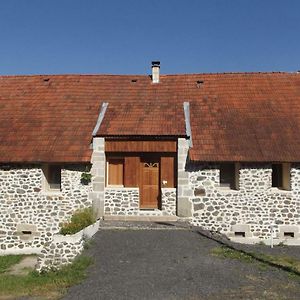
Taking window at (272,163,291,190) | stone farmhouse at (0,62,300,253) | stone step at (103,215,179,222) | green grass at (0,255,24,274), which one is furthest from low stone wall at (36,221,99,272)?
window at (272,163,291,190)

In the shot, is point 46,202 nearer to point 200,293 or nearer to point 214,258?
point 214,258

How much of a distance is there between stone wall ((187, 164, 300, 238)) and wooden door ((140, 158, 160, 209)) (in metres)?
1.81

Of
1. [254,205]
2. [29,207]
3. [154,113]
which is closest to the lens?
[254,205]

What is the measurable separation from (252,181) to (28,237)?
790 cm

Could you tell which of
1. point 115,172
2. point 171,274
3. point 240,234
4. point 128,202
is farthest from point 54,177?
point 171,274

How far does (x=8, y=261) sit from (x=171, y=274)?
6138mm

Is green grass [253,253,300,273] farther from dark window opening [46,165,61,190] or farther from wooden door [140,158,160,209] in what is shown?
dark window opening [46,165,61,190]

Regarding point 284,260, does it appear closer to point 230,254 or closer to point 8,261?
point 230,254

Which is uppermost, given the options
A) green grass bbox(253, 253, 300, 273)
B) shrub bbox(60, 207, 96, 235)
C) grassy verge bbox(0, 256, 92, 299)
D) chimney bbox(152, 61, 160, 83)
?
chimney bbox(152, 61, 160, 83)

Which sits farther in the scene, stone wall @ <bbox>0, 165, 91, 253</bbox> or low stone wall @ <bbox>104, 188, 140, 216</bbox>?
low stone wall @ <bbox>104, 188, 140, 216</bbox>

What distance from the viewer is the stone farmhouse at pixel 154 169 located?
1402 centimetres

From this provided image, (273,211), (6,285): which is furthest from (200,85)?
(6,285)

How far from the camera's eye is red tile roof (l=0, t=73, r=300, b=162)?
47.0 ft

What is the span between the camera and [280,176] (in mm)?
14641
